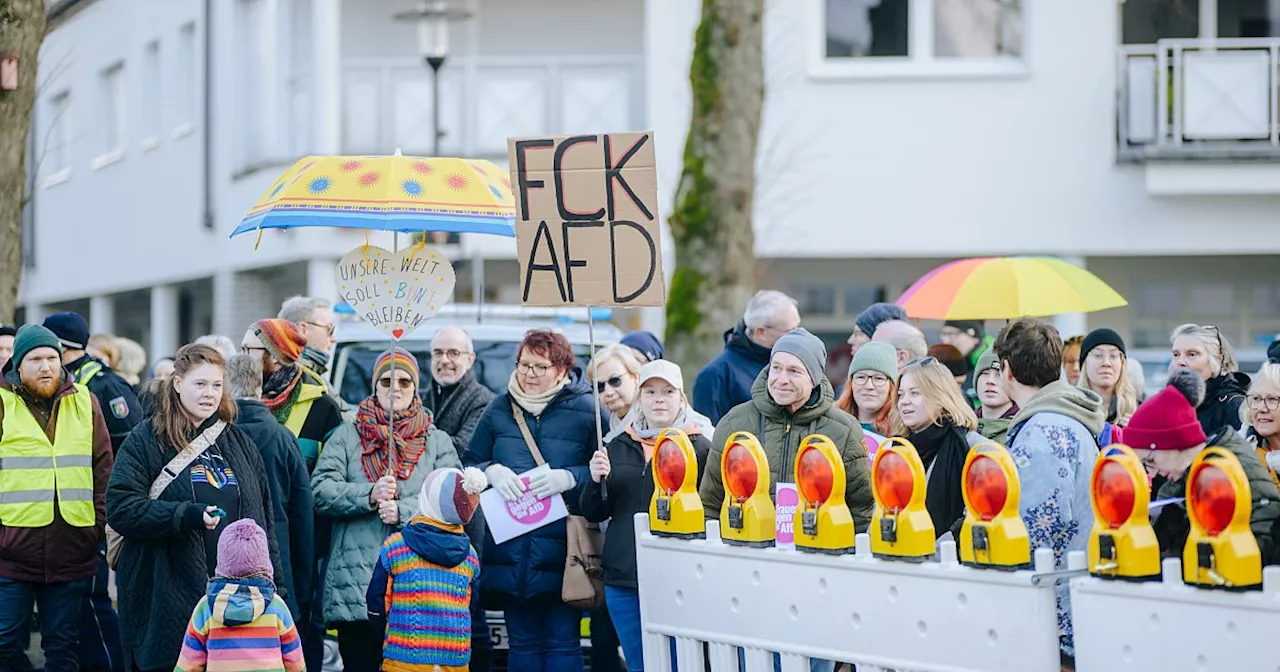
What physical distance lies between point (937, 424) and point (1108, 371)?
207 centimetres

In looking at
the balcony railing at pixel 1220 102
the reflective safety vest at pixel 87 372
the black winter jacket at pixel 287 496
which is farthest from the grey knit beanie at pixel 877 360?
the balcony railing at pixel 1220 102

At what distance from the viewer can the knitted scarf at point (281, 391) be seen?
8.30m

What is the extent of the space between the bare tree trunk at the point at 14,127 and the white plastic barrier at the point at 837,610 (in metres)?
6.71

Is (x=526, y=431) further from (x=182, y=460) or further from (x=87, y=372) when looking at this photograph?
(x=87, y=372)

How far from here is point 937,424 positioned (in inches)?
264

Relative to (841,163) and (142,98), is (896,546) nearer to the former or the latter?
(841,163)

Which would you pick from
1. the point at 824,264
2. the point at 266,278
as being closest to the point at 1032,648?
the point at 824,264

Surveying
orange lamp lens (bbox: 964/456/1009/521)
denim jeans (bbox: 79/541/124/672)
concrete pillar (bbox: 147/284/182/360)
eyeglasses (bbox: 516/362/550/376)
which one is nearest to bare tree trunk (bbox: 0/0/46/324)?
denim jeans (bbox: 79/541/124/672)

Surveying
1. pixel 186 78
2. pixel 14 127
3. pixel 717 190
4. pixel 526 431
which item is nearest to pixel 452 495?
pixel 526 431

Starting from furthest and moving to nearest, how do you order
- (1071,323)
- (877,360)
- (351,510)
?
(1071,323)
(351,510)
(877,360)

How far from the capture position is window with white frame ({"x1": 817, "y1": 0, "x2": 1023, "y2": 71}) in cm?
1920

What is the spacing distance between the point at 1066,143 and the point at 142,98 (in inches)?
574

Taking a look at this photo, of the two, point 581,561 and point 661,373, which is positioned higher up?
point 661,373

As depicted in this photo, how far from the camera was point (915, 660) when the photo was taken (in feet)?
18.1
